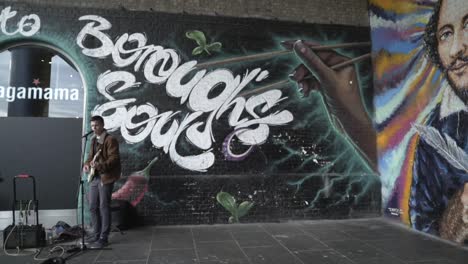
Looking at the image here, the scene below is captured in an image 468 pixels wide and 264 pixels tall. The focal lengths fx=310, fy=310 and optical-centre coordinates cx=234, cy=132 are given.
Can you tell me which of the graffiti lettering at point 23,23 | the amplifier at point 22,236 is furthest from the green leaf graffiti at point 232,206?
the graffiti lettering at point 23,23

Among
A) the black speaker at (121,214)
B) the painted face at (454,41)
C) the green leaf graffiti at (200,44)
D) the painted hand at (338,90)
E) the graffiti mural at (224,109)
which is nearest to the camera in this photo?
the painted face at (454,41)

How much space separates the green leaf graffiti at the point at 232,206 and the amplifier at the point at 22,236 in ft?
10.7

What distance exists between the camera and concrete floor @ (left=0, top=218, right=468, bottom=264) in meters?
4.47

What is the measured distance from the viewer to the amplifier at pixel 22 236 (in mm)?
4848

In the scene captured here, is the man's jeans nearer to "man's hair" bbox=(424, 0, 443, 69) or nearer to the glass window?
the glass window

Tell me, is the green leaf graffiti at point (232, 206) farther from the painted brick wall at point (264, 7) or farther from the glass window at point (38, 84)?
the painted brick wall at point (264, 7)

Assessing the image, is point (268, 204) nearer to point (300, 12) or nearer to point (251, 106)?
point (251, 106)

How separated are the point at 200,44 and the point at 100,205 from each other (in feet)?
12.8

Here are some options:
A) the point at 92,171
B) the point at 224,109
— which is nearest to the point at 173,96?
the point at 224,109

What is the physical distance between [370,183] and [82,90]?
6793 mm

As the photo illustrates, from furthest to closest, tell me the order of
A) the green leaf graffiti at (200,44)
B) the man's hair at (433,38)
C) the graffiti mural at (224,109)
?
the green leaf graffiti at (200,44) < the graffiti mural at (224,109) < the man's hair at (433,38)

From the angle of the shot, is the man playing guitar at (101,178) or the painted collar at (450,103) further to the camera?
the painted collar at (450,103)

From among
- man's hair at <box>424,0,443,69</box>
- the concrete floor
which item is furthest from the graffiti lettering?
man's hair at <box>424,0,443,69</box>

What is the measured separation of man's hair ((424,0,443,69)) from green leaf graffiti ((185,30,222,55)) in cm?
422
